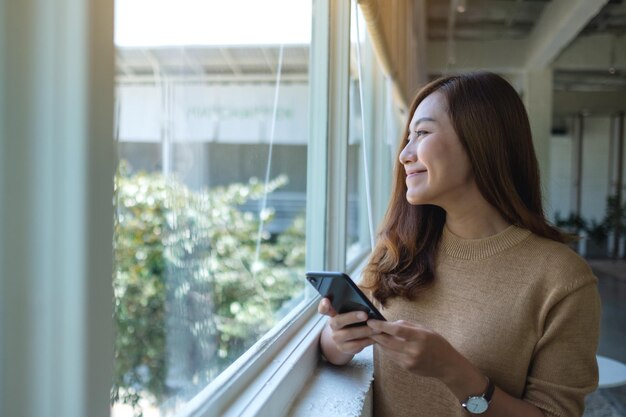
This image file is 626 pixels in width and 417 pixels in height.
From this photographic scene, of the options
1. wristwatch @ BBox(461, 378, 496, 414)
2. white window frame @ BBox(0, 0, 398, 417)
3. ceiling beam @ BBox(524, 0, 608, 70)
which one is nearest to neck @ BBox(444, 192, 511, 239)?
wristwatch @ BBox(461, 378, 496, 414)

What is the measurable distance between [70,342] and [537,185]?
91cm

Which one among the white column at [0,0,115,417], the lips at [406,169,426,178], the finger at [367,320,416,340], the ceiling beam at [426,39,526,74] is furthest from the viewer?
the ceiling beam at [426,39,526,74]

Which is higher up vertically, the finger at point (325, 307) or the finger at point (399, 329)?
the finger at point (325, 307)

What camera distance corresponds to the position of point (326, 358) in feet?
4.01

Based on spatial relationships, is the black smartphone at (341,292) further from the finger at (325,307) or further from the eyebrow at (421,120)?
the eyebrow at (421,120)

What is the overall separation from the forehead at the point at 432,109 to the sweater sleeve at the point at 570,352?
0.40 metres

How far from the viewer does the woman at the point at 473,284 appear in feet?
2.94

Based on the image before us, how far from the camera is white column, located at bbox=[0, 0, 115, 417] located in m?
0.43

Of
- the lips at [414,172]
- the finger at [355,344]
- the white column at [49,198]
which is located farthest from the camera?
the lips at [414,172]

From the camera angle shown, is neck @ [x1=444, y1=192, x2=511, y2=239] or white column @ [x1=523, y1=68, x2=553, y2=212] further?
white column @ [x1=523, y1=68, x2=553, y2=212]

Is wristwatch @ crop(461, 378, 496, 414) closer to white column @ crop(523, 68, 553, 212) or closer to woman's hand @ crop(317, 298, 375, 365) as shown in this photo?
woman's hand @ crop(317, 298, 375, 365)

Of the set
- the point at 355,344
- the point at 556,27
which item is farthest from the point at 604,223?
the point at 355,344

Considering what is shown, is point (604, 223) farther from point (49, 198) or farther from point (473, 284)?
point (49, 198)

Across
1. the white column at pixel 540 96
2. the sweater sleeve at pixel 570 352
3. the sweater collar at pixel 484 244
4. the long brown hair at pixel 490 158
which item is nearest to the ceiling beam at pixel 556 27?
the white column at pixel 540 96
